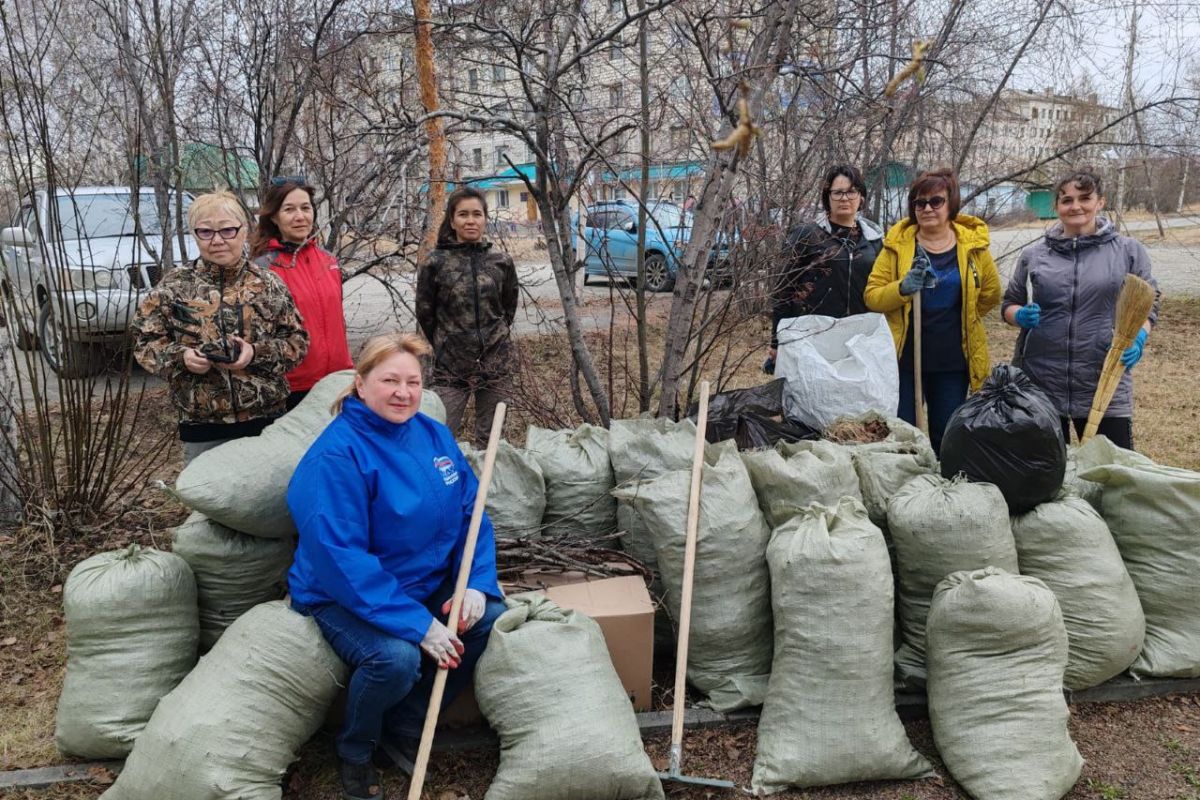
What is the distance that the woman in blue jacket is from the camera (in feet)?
7.80

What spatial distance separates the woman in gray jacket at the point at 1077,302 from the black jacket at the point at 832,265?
636mm

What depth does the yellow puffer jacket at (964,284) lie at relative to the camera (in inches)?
150

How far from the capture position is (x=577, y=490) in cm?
322

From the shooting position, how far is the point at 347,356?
372 centimetres

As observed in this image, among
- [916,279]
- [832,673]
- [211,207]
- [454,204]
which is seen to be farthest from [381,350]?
[916,279]

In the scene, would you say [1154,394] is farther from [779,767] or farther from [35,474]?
[35,474]

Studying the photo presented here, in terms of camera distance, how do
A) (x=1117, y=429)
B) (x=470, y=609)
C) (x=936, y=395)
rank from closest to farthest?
(x=470, y=609) < (x=1117, y=429) < (x=936, y=395)

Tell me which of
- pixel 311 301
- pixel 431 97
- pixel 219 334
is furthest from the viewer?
pixel 431 97

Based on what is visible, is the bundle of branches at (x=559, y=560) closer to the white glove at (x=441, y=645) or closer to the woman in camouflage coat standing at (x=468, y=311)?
the white glove at (x=441, y=645)

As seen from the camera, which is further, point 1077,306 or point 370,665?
point 1077,306

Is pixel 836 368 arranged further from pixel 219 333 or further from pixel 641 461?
pixel 219 333

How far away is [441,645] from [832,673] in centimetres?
112

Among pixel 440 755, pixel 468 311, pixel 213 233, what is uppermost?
pixel 213 233

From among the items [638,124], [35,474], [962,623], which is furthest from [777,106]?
[35,474]
